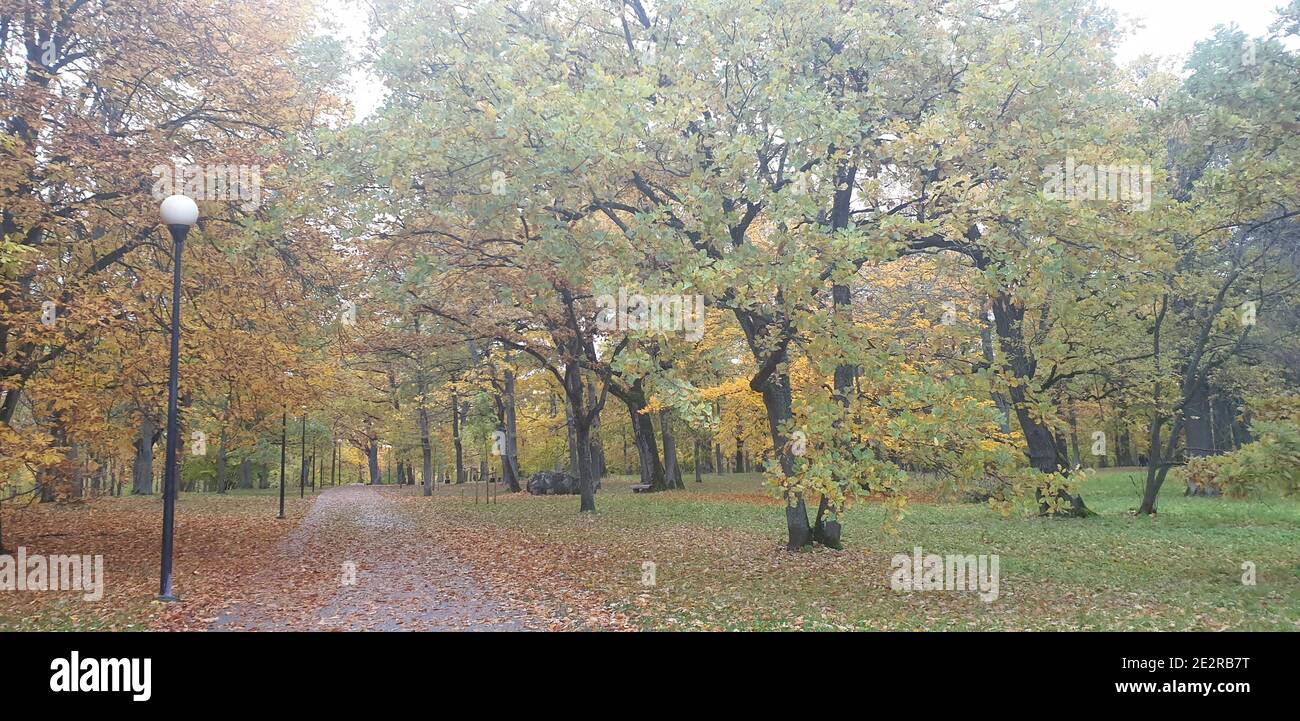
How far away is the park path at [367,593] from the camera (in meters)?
8.27

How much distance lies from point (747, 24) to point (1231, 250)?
15.5 m

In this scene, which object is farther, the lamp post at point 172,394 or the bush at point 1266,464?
the lamp post at point 172,394

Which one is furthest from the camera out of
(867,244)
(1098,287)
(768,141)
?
(768,141)

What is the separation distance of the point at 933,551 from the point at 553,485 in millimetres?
21586

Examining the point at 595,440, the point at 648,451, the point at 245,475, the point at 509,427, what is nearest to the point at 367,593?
the point at 509,427

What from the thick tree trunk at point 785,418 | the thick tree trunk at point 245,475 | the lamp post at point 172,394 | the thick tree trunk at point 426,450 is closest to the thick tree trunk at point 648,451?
the thick tree trunk at point 426,450

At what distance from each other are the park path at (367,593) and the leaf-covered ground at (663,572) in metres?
0.05

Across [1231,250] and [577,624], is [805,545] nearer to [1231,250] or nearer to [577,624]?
[577,624]

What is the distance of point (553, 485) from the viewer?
32.4m

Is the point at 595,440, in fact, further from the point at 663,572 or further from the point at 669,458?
the point at 663,572

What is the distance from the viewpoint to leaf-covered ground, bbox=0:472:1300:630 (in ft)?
27.5

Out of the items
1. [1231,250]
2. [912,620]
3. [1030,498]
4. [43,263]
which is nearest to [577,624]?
[912,620]

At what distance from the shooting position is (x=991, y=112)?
32.9ft

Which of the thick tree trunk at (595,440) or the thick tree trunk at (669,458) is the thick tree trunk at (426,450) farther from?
the thick tree trunk at (669,458)
